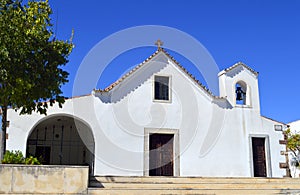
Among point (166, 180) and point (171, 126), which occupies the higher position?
point (171, 126)

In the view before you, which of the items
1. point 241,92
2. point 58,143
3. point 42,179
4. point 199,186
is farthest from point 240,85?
point 42,179

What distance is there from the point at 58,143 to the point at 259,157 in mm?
10372

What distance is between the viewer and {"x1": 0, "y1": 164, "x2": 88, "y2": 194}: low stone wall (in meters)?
9.05

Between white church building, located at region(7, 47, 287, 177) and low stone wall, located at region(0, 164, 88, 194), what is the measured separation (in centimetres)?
417

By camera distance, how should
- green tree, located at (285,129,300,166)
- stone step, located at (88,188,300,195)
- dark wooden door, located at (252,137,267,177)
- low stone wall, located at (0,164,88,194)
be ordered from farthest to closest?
green tree, located at (285,129,300,166) → dark wooden door, located at (252,137,267,177) → stone step, located at (88,188,300,195) → low stone wall, located at (0,164,88,194)

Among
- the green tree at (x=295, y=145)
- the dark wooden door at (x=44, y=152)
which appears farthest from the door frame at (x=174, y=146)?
the green tree at (x=295, y=145)

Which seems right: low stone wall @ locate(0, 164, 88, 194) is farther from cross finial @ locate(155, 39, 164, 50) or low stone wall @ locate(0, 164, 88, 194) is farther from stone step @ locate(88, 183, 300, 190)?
cross finial @ locate(155, 39, 164, 50)

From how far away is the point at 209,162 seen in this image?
49.6ft

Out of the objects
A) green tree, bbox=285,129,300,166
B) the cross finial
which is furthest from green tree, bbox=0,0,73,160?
green tree, bbox=285,129,300,166

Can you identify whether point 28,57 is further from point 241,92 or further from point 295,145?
point 295,145

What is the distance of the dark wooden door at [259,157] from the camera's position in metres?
15.7

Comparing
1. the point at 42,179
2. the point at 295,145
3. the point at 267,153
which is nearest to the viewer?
the point at 42,179

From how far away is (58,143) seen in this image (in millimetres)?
18266

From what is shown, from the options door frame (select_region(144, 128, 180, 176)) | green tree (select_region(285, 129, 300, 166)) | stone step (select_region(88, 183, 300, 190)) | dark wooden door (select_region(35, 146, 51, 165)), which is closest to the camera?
stone step (select_region(88, 183, 300, 190))
